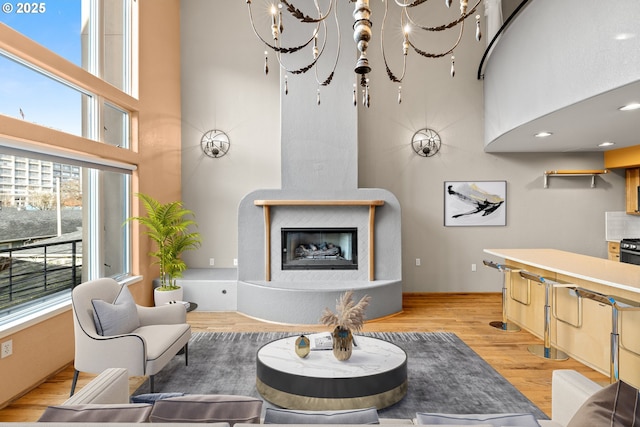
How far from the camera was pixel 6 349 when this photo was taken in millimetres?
2910

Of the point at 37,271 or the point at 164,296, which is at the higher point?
the point at 37,271

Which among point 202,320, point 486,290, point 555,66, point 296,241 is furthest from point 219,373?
point 486,290

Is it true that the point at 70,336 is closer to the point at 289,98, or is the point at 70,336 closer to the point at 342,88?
the point at 289,98

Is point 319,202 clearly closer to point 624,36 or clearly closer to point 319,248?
point 319,248

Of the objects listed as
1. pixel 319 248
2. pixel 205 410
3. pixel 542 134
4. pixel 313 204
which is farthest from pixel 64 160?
pixel 542 134

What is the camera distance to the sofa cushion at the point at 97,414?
1.31 m

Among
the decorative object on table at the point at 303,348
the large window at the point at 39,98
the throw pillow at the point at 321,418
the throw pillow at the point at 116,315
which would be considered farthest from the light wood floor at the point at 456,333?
the large window at the point at 39,98

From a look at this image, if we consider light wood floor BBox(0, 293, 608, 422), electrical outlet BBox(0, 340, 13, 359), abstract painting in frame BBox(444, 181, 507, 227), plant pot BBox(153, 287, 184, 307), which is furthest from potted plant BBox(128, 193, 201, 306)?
abstract painting in frame BBox(444, 181, 507, 227)

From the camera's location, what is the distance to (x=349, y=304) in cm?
290

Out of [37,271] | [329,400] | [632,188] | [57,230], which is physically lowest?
[329,400]

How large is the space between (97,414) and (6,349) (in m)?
2.26

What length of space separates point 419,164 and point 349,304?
3.90 metres

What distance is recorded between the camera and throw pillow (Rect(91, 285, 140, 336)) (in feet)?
9.70

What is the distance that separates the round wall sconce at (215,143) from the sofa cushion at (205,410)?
5207mm
